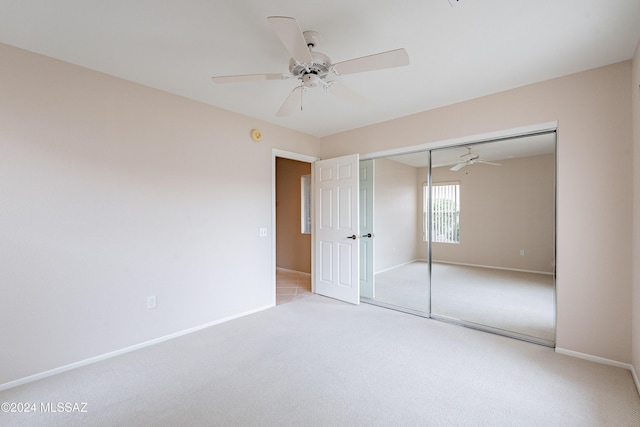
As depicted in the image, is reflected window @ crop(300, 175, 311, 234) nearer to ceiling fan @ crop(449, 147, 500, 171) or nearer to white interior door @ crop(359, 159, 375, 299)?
white interior door @ crop(359, 159, 375, 299)

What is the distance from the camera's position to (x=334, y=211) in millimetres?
4047

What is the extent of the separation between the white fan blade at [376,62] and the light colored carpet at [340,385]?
217cm

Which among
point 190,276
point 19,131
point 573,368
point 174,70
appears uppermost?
point 174,70

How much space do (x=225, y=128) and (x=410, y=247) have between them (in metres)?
3.25

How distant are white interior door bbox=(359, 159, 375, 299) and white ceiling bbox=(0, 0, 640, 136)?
154 centimetres

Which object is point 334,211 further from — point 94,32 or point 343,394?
point 94,32

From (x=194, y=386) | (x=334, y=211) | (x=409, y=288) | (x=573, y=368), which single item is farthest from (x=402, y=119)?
(x=194, y=386)

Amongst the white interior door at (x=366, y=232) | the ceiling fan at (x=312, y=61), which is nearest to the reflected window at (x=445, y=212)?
the white interior door at (x=366, y=232)

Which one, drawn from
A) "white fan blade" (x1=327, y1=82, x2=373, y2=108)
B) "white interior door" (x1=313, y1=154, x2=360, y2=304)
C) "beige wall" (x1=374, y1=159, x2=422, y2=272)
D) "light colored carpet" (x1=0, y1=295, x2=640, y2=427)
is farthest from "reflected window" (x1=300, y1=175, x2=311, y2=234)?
"white fan blade" (x1=327, y1=82, x2=373, y2=108)

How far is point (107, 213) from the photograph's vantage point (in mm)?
2400

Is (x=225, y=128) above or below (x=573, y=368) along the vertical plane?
above

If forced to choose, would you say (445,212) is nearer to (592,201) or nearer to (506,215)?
(506,215)

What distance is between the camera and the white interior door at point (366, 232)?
13.3ft

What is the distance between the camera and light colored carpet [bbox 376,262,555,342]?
293 centimetres
